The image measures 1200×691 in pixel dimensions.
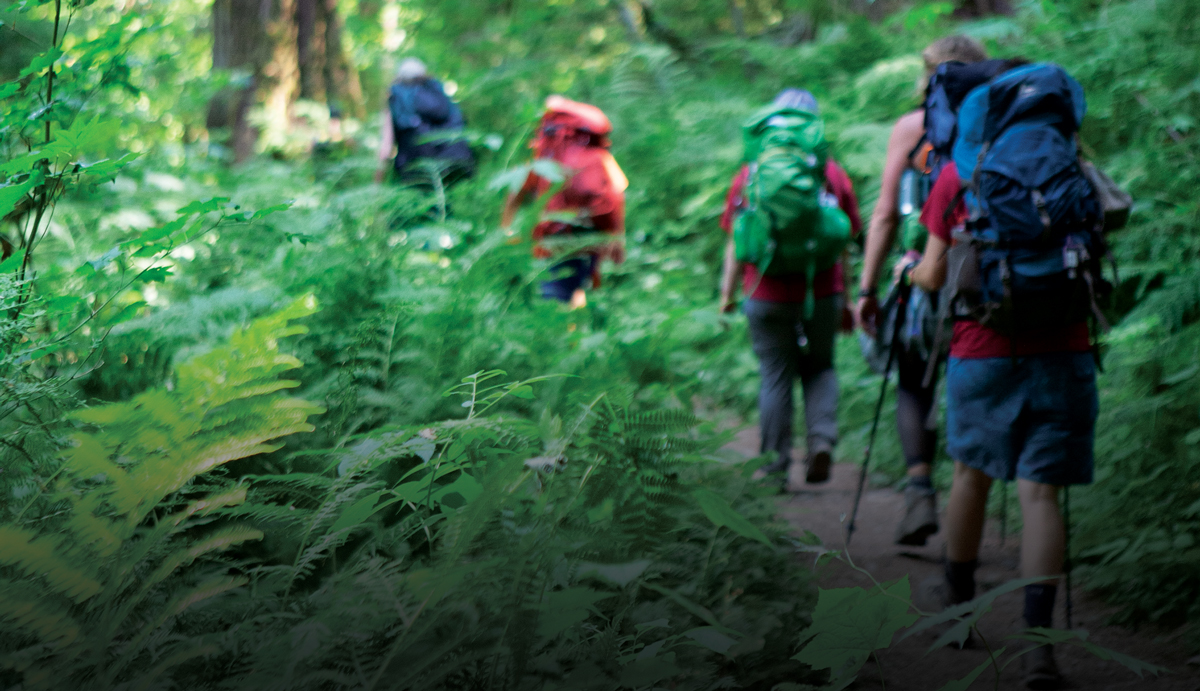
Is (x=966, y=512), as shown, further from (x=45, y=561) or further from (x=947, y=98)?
(x=45, y=561)

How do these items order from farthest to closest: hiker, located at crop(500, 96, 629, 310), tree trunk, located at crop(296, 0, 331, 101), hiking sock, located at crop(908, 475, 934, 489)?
1. tree trunk, located at crop(296, 0, 331, 101)
2. hiker, located at crop(500, 96, 629, 310)
3. hiking sock, located at crop(908, 475, 934, 489)

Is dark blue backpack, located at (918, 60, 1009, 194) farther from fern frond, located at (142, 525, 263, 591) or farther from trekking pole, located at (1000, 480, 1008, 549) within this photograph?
fern frond, located at (142, 525, 263, 591)

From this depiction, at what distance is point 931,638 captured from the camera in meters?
2.94

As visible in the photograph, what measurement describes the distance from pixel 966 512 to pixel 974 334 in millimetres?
667

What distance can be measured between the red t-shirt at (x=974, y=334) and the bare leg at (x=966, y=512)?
0.45 metres

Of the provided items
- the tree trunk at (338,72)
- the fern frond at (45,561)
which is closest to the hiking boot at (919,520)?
the fern frond at (45,561)

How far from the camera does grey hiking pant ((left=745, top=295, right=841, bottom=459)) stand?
15.3 feet

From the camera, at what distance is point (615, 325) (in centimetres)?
414

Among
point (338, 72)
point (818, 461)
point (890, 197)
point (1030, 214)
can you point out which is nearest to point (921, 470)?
point (818, 461)

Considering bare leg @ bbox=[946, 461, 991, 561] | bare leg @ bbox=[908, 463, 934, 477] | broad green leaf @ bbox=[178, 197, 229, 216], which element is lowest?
bare leg @ bbox=[908, 463, 934, 477]

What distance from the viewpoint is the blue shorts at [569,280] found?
5.28 meters

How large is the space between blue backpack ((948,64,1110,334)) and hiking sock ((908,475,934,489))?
1375mm

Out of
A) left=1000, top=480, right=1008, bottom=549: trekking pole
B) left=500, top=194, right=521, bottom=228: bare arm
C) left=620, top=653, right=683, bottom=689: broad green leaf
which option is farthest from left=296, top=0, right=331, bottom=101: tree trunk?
left=620, top=653, right=683, bottom=689: broad green leaf

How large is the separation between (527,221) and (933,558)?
2574mm
